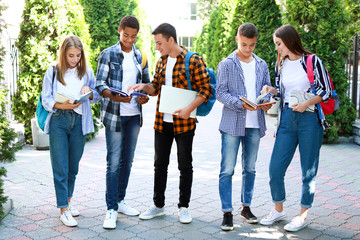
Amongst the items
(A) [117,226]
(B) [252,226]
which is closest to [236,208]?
(B) [252,226]

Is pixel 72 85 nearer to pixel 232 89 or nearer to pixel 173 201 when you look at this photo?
pixel 232 89

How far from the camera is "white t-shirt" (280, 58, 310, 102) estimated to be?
14.2 ft

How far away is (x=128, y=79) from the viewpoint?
4.59 meters

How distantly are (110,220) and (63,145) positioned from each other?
0.90m

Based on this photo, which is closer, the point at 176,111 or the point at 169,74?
the point at 176,111

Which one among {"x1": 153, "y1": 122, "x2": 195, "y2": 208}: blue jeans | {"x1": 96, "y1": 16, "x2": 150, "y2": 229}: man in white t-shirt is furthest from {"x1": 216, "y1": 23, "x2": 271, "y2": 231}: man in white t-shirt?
{"x1": 96, "y1": 16, "x2": 150, "y2": 229}: man in white t-shirt

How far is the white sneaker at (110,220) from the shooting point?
4.42 m

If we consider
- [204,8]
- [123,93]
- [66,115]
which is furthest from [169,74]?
[204,8]

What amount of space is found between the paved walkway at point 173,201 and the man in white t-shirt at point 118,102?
1.59ft

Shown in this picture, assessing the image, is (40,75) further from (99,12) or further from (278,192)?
(278,192)

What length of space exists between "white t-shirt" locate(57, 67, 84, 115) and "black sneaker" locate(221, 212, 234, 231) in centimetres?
184

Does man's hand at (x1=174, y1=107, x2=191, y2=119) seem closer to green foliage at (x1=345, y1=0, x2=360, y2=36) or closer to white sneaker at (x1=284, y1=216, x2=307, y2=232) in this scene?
white sneaker at (x1=284, y1=216, x2=307, y2=232)

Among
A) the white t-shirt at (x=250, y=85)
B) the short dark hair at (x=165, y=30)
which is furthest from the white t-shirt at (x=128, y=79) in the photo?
the white t-shirt at (x=250, y=85)

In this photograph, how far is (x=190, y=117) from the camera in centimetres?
451
